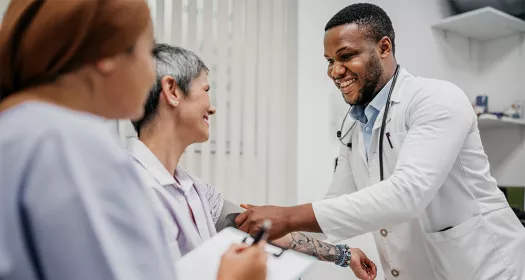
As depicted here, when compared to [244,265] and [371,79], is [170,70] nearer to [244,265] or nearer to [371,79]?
[371,79]

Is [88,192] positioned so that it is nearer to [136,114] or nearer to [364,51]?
[136,114]

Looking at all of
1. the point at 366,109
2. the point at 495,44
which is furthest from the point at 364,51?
the point at 495,44

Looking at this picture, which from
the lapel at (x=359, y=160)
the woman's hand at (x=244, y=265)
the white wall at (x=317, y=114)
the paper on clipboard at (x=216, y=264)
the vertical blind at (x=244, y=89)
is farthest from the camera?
the white wall at (x=317, y=114)

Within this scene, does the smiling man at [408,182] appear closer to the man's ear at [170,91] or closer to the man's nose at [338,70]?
the man's nose at [338,70]

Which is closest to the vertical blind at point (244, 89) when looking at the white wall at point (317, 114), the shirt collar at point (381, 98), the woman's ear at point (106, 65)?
the white wall at point (317, 114)

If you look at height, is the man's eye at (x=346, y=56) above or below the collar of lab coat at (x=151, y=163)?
above

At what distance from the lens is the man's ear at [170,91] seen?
1407mm

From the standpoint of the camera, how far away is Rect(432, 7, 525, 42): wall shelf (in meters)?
3.12

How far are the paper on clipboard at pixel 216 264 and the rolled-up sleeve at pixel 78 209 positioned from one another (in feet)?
1.52

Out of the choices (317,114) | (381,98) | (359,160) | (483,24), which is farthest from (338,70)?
(483,24)

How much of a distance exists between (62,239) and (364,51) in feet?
4.82

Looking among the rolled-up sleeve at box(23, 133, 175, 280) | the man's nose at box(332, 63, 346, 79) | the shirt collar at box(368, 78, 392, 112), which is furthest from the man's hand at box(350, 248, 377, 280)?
the rolled-up sleeve at box(23, 133, 175, 280)

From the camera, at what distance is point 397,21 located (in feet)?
10.3

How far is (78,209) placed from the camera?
454mm
